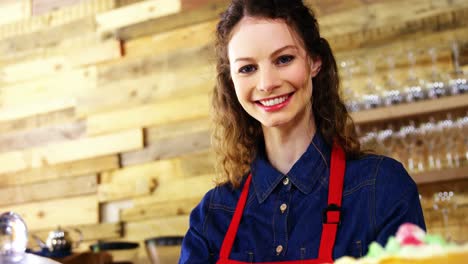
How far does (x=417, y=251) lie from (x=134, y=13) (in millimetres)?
3584

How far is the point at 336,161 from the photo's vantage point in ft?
5.06

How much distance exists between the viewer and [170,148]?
370 centimetres

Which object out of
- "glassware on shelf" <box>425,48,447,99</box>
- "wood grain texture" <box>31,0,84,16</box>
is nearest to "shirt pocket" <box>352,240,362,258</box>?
"glassware on shelf" <box>425,48,447,99</box>

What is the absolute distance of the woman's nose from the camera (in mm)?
1449

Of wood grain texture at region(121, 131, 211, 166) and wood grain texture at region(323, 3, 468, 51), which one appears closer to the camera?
wood grain texture at region(323, 3, 468, 51)

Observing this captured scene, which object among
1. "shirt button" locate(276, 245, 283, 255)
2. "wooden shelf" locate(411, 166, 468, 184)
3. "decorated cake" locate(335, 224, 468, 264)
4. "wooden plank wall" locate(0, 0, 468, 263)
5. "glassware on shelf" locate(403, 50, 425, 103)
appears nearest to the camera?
"decorated cake" locate(335, 224, 468, 264)

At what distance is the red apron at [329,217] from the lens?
137cm

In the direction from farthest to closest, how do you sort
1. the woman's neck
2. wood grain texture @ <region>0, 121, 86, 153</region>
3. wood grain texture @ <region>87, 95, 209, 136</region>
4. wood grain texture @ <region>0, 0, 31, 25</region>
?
wood grain texture @ <region>0, 0, 31, 25</region> < wood grain texture @ <region>0, 121, 86, 153</region> < wood grain texture @ <region>87, 95, 209, 136</region> < the woman's neck

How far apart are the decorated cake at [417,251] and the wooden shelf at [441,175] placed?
6.80ft

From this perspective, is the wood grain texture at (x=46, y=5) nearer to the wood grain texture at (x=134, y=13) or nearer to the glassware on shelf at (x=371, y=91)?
the wood grain texture at (x=134, y=13)

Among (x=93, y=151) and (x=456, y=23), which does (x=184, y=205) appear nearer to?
(x=93, y=151)

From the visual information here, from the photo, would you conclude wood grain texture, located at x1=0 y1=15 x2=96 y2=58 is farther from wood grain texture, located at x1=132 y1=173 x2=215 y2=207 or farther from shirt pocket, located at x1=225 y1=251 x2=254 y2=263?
shirt pocket, located at x1=225 y1=251 x2=254 y2=263

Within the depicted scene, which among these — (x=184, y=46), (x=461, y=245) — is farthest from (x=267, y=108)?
(x=184, y=46)

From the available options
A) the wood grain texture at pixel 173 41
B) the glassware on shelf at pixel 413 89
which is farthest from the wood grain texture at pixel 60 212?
the glassware on shelf at pixel 413 89
